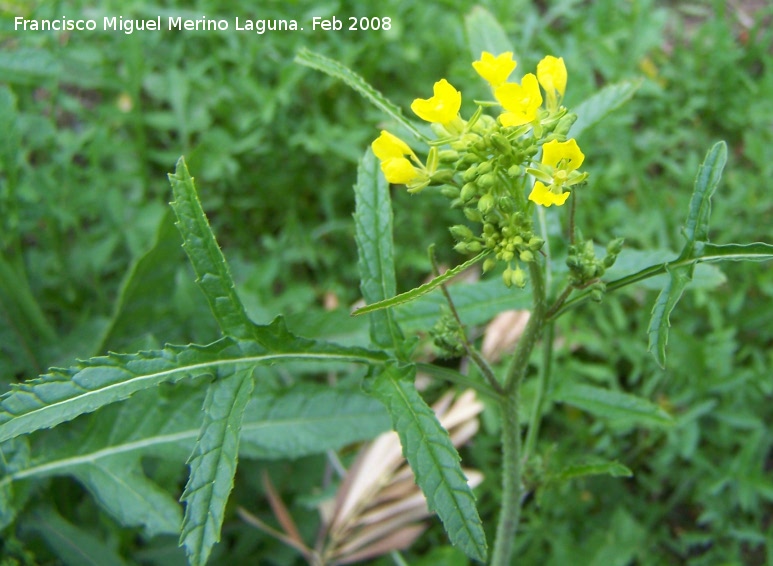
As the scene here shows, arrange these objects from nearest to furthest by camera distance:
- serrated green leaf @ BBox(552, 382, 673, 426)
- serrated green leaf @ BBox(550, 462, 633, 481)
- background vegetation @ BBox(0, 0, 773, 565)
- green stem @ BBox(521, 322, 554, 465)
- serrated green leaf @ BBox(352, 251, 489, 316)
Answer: serrated green leaf @ BBox(352, 251, 489, 316) < serrated green leaf @ BBox(550, 462, 633, 481) < green stem @ BBox(521, 322, 554, 465) < serrated green leaf @ BBox(552, 382, 673, 426) < background vegetation @ BBox(0, 0, 773, 565)

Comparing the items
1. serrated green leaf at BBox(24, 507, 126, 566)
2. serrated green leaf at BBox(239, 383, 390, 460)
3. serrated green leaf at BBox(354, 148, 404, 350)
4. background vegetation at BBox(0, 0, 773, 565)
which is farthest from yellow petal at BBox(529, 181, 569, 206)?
serrated green leaf at BBox(24, 507, 126, 566)

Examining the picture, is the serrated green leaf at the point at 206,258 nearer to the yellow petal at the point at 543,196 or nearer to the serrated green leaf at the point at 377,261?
the serrated green leaf at the point at 377,261

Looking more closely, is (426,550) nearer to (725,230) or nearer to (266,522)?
(266,522)

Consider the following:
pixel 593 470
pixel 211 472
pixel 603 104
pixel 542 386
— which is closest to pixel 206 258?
pixel 211 472

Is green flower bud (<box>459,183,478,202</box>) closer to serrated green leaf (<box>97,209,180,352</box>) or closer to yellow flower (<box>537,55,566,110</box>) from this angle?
yellow flower (<box>537,55,566,110</box>)

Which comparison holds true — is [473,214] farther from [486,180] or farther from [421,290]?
[421,290]

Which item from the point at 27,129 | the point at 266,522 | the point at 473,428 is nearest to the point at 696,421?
the point at 473,428
